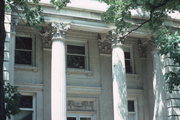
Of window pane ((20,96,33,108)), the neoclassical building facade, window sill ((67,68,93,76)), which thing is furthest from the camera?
window sill ((67,68,93,76))

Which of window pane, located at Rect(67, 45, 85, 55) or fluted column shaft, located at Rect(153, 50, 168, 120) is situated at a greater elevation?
window pane, located at Rect(67, 45, 85, 55)

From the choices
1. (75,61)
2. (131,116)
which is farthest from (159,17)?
(131,116)

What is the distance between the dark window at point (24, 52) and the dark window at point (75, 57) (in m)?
2.46

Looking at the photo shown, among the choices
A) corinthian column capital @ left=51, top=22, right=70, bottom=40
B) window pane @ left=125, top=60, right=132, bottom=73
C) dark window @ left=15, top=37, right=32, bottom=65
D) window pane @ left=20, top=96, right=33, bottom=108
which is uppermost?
corinthian column capital @ left=51, top=22, right=70, bottom=40

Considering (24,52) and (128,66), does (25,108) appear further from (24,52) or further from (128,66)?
(128,66)

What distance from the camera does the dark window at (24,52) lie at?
71.5ft

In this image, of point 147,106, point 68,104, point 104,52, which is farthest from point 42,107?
point 147,106

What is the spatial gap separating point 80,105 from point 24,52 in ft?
15.3

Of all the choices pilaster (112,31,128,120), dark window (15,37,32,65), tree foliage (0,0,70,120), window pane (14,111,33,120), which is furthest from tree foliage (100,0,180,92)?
window pane (14,111,33,120)

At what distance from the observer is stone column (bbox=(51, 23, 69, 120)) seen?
18.6 meters

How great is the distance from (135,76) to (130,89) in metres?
1.06

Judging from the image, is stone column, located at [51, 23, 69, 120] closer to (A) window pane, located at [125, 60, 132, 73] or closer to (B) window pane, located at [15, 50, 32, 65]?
(B) window pane, located at [15, 50, 32, 65]

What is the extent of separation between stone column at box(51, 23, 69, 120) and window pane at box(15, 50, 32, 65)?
2.96 meters

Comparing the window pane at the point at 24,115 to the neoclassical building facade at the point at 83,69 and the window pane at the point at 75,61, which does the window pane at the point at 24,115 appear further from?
the window pane at the point at 75,61
